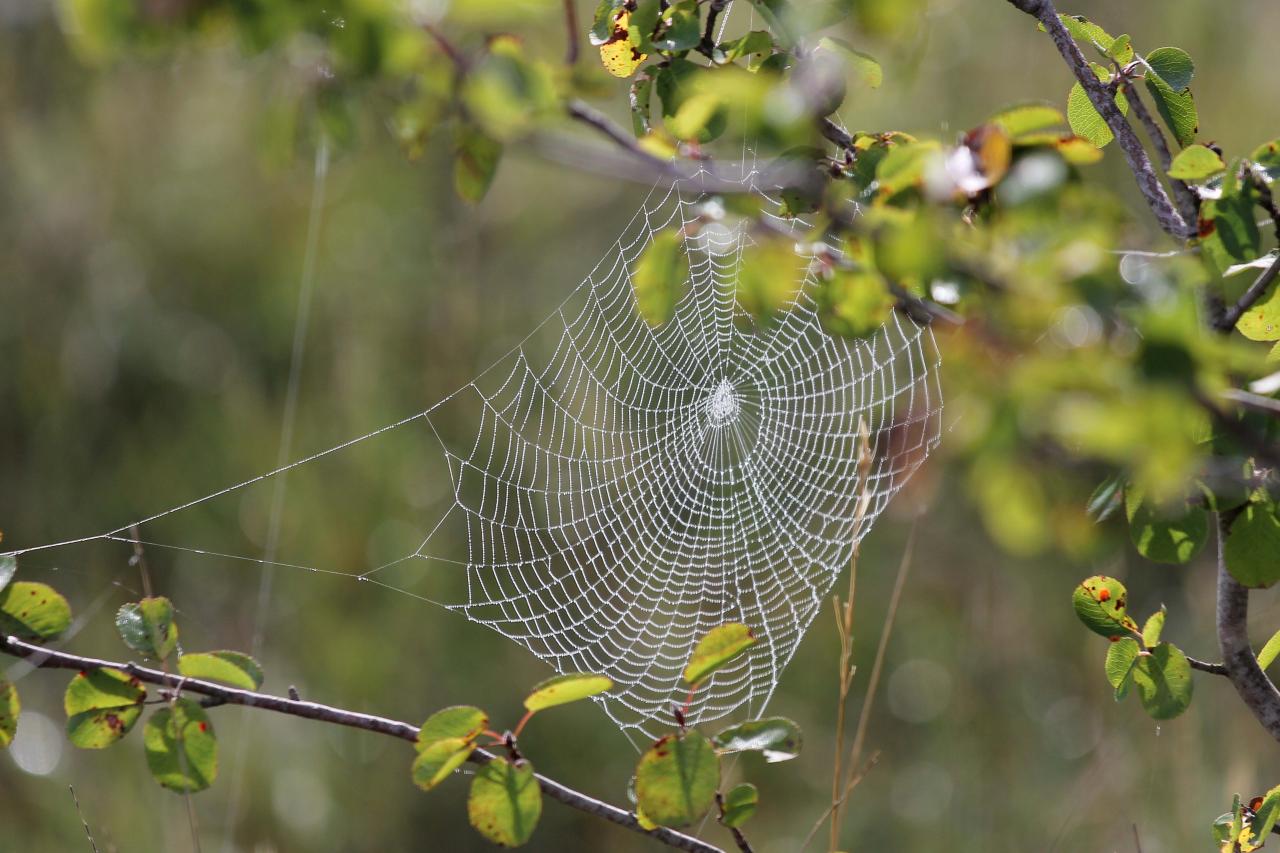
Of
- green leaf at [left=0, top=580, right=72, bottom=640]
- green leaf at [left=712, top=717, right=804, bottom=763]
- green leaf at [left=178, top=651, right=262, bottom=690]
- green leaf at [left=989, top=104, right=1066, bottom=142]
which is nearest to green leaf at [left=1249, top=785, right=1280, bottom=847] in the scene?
green leaf at [left=712, top=717, right=804, bottom=763]

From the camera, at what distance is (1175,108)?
745mm

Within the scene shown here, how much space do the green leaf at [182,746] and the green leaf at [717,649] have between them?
10.9 inches

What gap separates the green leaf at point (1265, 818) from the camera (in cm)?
76

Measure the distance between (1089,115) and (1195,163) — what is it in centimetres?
26

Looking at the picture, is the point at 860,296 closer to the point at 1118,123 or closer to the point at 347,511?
the point at 1118,123

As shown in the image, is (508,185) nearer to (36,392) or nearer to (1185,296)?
(36,392)

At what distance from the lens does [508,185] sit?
8.89ft

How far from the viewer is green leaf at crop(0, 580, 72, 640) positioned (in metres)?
0.65

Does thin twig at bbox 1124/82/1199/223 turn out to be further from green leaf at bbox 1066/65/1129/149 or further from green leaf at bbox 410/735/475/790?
green leaf at bbox 410/735/475/790

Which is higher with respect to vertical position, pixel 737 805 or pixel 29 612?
pixel 29 612

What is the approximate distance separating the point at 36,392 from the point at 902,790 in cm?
196

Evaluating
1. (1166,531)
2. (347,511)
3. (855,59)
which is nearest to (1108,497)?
(1166,531)

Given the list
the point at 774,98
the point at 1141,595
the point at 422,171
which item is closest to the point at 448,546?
the point at 422,171

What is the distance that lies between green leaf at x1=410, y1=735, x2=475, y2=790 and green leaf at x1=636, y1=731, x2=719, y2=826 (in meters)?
0.10
